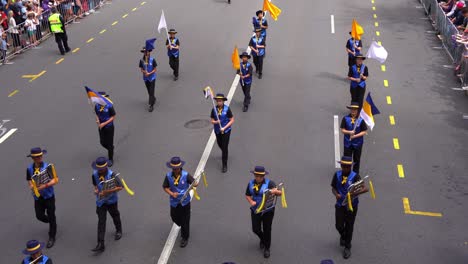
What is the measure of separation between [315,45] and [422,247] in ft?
47.7

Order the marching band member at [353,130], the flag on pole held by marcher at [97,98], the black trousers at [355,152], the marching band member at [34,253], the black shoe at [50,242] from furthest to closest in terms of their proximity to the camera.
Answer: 1. the flag on pole held by marcher at [97,98]
2. the black trousers at [355,152]
3. the marching band member at [353,130]
4. the black shoe at [50,242]
5. the marching band member at [34,253]

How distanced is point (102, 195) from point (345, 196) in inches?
174

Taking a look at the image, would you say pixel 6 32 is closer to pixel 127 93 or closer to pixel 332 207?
pixel 127 93

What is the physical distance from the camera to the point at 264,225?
10.4 meters

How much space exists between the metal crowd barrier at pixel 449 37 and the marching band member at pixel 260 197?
11.3 meters

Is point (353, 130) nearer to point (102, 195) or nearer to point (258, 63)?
point (102, 195)

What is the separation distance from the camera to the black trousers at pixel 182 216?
10.7 metres

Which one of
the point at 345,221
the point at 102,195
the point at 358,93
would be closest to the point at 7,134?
the point at 102,195

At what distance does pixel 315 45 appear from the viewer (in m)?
24.2

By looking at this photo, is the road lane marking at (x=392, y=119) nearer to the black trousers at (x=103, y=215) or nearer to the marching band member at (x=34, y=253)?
the black trousers at (x=103, y=215)

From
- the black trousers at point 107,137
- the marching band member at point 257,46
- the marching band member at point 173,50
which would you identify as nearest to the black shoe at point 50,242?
the black trousers at point 107,137

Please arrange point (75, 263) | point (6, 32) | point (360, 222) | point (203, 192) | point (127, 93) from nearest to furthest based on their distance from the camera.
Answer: point (75, 263)
point (360, 222)
point (203, 192)
point (127, 93)
point (6, 32)

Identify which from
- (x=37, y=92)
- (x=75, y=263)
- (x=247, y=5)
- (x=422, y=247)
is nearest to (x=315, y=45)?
(x=247, y=5)

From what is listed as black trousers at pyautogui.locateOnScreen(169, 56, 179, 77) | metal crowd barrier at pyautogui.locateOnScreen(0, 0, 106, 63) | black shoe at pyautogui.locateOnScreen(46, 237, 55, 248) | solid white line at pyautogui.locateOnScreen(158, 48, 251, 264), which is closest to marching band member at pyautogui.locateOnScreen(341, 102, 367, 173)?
solid white line at pyautogui.locateOnScreen(158, 48, 251, 264)
